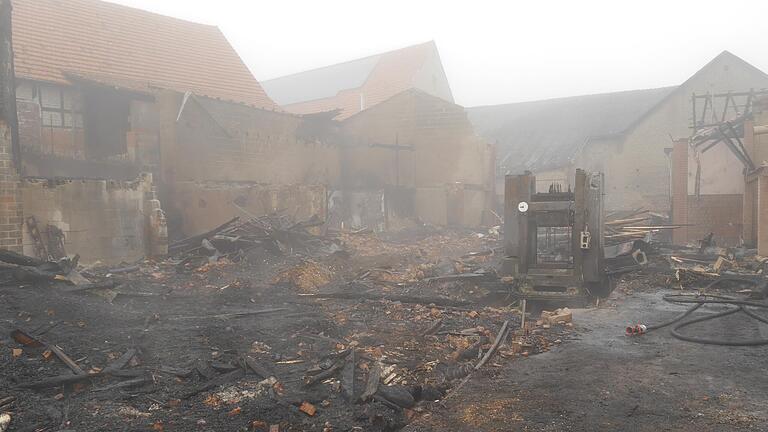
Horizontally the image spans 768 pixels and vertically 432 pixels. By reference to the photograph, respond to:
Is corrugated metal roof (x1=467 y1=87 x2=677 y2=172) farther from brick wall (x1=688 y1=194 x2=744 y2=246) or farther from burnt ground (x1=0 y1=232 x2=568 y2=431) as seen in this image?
burnt ground (x1=0 y1=232 x2=568 y2=431)

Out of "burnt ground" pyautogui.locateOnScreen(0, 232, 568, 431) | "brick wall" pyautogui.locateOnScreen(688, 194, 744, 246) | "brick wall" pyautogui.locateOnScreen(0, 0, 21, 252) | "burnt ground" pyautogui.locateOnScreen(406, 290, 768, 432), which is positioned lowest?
"burnt ground" pyautogui.locateOnScreen(0, 232, 568, 431)

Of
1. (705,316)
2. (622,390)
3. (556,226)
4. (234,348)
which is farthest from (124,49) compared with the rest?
(622,390)

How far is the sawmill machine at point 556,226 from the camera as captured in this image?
8141mm

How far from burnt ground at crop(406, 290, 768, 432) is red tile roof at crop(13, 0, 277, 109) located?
46.1 ft

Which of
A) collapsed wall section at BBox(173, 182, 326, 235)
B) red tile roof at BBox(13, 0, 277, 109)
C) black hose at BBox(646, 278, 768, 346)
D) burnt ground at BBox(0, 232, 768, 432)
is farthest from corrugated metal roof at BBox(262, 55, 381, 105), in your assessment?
black hose at BBox(646, 278, 768, 346)

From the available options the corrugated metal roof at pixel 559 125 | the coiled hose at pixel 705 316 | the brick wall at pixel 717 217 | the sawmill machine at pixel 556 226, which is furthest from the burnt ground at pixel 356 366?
the corrugated metal roof at pixel 559 125

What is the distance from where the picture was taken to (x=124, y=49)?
62.0 ft

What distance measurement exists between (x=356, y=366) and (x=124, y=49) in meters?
18.4

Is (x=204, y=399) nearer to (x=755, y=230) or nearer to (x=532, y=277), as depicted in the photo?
(x=532, y=277)

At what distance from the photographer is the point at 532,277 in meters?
8.36

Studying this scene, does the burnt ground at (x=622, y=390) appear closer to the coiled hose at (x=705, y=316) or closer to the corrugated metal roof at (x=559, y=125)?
the coiled hose at (x=705, y=316)

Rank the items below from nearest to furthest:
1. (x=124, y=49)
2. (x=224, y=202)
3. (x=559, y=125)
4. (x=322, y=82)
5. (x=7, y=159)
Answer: (x=7, y=159), (x=224, y=202), (x=124, y=49), (x=559, y=125), (x=322, y=82)

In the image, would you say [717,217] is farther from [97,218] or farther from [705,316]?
[97,218]

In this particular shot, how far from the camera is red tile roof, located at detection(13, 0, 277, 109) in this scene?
54.1 ft
